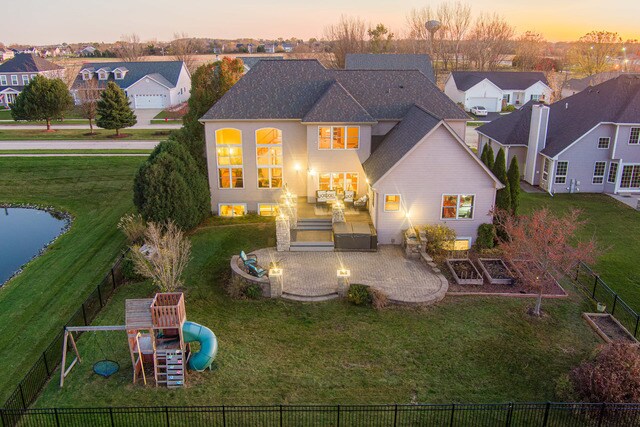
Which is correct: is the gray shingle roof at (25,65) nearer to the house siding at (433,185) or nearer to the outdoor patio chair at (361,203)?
the outdoor patio chair at (361,203)

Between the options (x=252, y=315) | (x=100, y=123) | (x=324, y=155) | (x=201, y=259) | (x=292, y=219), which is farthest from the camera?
(x=100, y=123)

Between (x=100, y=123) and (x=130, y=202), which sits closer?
(x=130, y=202)

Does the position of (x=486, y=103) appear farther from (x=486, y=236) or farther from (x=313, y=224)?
(x=313, y=224)

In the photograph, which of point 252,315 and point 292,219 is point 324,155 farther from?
point 252,315

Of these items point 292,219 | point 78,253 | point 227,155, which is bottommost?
point 78,253

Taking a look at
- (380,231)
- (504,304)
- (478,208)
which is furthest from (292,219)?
(504,304)

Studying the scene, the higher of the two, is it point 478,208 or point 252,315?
point 478,208
